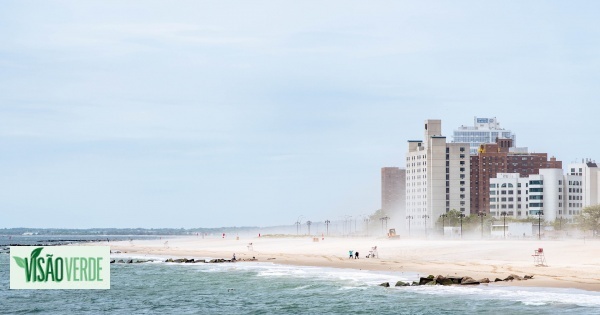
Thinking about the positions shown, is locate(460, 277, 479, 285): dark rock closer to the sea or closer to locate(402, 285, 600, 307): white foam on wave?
locate(402, 285, 600, 307): white foam on wave

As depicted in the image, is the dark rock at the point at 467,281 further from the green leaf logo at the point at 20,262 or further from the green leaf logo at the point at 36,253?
the green leaf logo at the point at 20,262

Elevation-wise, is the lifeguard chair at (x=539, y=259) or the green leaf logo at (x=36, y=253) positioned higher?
the green leaf logo at (x=36, y=253)

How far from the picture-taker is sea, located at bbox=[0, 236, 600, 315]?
59094 mm

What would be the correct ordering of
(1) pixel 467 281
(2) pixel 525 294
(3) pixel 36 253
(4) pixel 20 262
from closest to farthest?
(4) pixel 20 262, (3) pixel 36 253, (2) pixel 525 294, (1) pixel 467 281

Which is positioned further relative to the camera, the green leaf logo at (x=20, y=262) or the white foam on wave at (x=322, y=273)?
the white foam on wave at (x=322, y=273)

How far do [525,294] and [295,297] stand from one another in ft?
60.1

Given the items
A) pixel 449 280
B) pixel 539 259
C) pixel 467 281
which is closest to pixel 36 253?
pixel 467 281

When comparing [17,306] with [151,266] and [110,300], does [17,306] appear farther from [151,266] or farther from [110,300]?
[151,266]

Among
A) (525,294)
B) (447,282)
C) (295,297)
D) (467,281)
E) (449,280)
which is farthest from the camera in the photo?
(449,280)

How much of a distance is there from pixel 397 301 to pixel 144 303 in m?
21.3

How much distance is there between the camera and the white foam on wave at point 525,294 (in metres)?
58.1

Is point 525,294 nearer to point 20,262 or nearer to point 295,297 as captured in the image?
point 295,297

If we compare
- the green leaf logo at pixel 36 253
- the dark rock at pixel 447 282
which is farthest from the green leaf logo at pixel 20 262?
the dark rock at pixel 447 282

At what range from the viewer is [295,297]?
2830 inches
